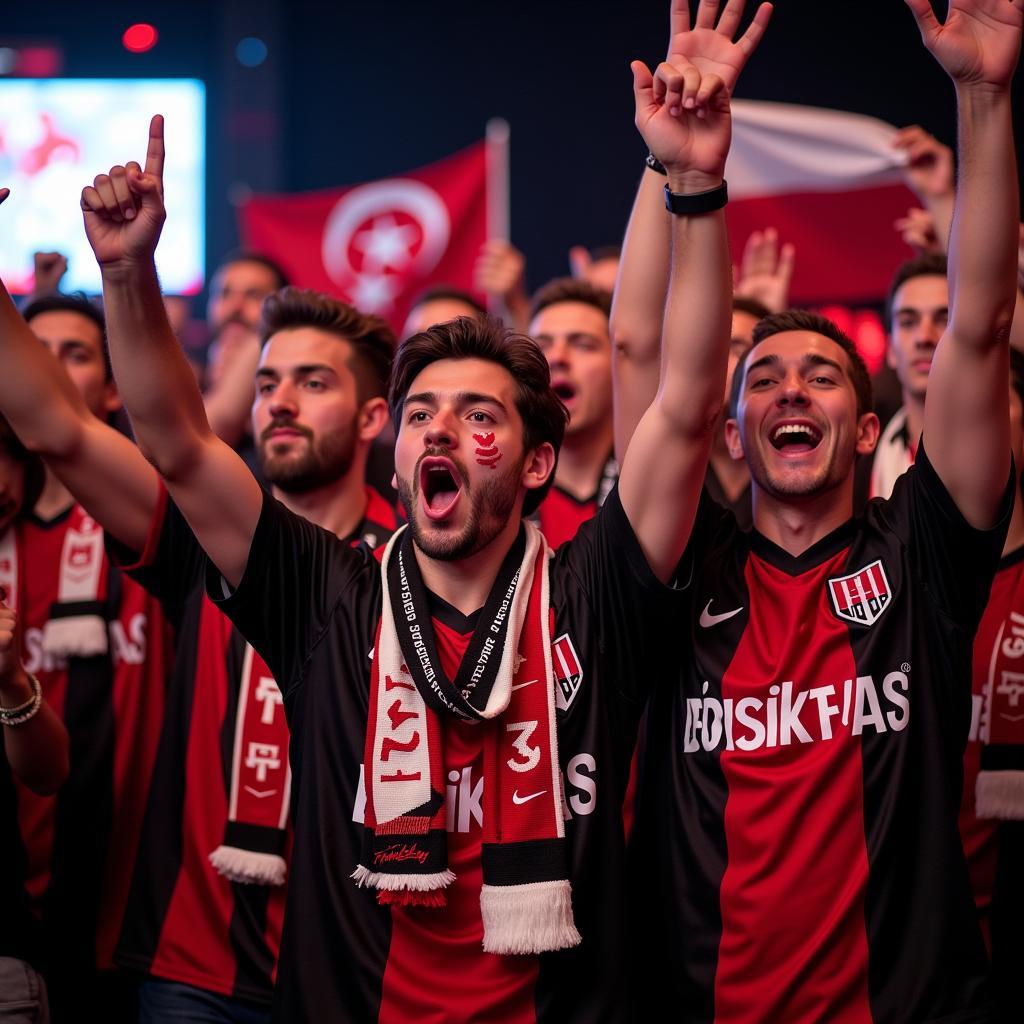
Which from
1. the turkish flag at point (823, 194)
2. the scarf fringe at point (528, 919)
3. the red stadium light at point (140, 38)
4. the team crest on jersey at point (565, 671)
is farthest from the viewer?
the red stadium light at point (140, 38)

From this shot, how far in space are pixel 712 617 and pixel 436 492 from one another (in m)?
0.53

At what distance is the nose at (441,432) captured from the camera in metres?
2.26

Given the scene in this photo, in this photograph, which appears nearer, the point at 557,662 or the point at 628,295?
the point at 557,662

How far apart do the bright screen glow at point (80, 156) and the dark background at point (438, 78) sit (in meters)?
0.13

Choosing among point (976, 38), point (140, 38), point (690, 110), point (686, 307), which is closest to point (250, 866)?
point (686, 307)

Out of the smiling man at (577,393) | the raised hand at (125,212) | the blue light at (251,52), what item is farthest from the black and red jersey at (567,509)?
the blue light at (251,52)

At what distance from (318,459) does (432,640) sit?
0.82 metres

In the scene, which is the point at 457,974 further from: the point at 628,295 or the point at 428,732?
the point at 628,295

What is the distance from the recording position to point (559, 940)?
6.48 ft

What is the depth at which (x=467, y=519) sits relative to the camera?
7.34 ft

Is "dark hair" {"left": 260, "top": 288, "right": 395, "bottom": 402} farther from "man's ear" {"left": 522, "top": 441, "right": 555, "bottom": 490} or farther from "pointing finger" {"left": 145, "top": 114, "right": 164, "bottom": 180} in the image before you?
"pointing finger" {"left": 145, "top": 114, "right": 164, "bottom": 180}

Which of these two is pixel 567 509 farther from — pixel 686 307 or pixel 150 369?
pixel 150 369

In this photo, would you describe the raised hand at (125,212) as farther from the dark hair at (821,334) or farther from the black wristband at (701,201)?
the dark hair at (821,334)

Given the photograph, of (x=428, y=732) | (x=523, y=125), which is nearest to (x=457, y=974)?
(x=428, y=732)
